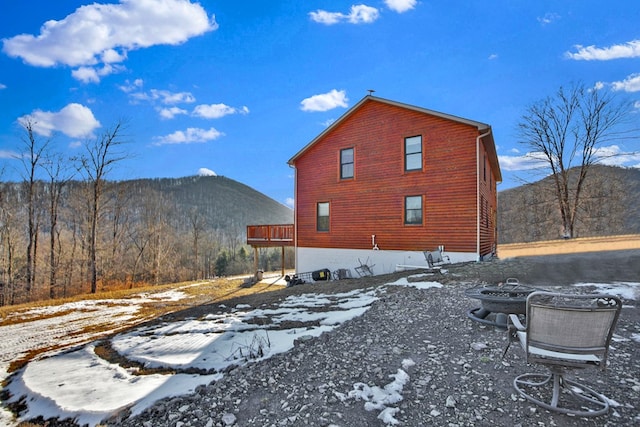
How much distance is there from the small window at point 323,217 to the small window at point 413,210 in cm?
393

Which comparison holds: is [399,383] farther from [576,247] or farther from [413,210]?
[576,247]

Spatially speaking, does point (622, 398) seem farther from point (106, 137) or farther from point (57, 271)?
point (57, 271)

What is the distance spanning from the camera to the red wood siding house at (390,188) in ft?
36.9

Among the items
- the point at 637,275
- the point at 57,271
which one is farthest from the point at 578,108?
the point at 57,271

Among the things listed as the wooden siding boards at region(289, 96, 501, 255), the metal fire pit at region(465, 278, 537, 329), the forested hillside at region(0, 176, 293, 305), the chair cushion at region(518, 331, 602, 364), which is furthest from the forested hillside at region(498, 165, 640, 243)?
the forested hillside at region(0, 176, 293, 305)

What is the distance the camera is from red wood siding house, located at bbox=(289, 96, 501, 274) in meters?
11.3

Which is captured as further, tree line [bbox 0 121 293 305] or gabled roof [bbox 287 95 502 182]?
tree line [bbox 0 121 293 305]

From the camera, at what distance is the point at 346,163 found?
14.3 metres

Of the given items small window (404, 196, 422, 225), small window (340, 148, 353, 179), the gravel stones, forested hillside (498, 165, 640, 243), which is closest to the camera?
the gravel stones

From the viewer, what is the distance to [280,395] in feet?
9.71

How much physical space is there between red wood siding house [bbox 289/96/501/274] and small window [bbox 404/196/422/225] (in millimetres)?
40

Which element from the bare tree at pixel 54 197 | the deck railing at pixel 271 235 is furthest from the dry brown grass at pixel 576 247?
the bare tree at pixel 54 197

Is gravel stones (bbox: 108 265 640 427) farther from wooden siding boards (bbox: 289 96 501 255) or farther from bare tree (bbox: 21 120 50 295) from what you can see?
bare tree (bbox: 21 120 50 295)

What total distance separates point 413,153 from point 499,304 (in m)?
9.21
